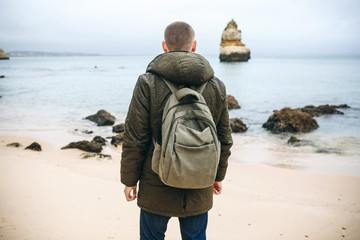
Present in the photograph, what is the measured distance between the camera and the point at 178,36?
1970mm

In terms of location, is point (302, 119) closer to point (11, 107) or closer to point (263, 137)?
point (263, 137)

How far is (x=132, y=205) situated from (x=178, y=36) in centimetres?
292

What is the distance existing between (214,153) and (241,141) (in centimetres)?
817

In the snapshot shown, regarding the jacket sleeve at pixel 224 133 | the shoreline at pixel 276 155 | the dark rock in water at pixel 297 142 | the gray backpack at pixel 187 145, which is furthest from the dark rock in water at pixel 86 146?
the dark rock in water at pixel 297 142

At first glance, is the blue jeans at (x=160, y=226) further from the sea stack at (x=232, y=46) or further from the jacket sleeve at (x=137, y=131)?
the sea stack at (x=232, y=46)

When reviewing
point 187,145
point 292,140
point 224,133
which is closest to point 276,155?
point 292,140

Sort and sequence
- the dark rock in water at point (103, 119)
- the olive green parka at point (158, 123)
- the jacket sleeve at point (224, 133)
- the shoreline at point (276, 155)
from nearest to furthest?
1. the olive green parka at point (158, 123)
2. the jacket sleeve at point (224, 133)
3. the shoreline at point (276, 155)
4. the dark rock in water at point (103, 119)

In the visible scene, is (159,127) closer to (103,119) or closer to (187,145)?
(187,145)

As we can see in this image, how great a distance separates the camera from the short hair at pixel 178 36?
6.47ft

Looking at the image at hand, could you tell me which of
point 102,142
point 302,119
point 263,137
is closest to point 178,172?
point 102,142

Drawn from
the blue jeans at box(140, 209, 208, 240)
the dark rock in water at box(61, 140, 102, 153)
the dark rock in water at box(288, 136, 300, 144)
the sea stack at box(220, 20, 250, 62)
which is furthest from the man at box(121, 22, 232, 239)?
the sea stack at box(220, 20, 250, 62)

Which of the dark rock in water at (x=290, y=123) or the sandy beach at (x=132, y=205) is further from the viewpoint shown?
the dark rock in water at (x=290, y=123)

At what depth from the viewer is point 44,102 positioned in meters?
18.2

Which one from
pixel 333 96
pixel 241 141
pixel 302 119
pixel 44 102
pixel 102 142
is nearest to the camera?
pixel 102 142
